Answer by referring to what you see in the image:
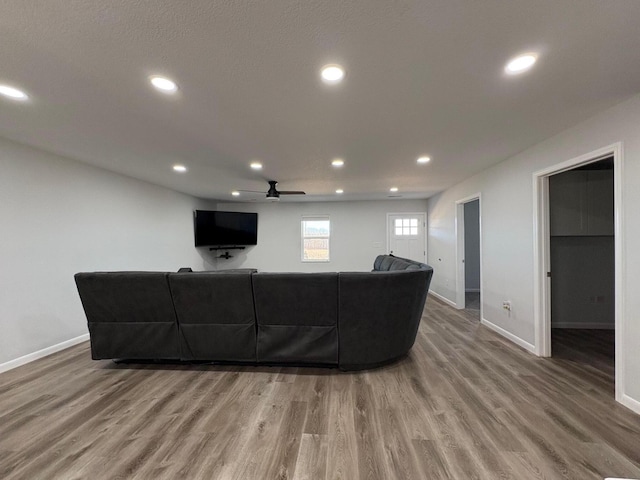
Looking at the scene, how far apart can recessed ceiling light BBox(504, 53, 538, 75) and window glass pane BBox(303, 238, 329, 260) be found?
5.89 metres

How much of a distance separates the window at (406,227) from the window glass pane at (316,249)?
201cm

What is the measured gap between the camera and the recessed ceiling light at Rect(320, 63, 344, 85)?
1637mm

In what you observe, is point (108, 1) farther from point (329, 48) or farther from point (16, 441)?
point (16, 441)

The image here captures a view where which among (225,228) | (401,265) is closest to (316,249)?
(225,228)

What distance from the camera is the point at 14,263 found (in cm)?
289

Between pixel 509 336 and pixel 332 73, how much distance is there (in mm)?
3812

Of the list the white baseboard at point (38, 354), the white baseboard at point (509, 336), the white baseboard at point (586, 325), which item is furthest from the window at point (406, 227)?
the white baseboard at point (38, 354)

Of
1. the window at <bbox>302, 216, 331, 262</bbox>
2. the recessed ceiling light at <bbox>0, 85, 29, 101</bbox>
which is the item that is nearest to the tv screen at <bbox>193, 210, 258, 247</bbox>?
the window at <bbox>302, 216, 331, 262</bbox>

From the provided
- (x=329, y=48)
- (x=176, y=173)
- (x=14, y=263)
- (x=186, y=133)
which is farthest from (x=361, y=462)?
(x=176, y=173)

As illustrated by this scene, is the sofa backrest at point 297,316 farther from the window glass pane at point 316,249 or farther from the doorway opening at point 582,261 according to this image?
the window glass pane at point 316,249

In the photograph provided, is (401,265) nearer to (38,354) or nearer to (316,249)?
(316,249)

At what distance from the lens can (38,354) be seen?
3041 millimetres

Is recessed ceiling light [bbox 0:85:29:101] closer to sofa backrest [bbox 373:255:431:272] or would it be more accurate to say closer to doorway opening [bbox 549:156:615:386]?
sofa backrest [bbox 373:255:431:272]

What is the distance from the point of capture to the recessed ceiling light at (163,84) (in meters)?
1.73
